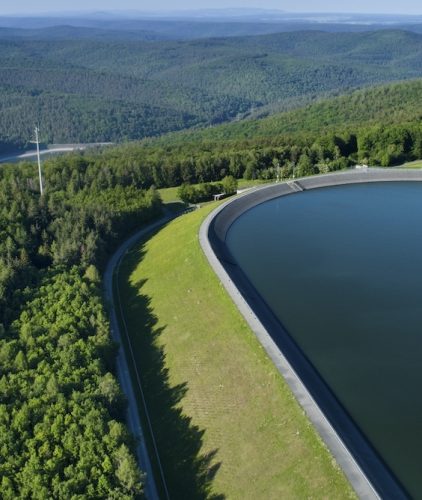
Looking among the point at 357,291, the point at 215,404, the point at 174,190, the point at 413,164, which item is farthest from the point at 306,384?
the point at 413,164

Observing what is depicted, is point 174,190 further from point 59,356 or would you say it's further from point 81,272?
point 59,356

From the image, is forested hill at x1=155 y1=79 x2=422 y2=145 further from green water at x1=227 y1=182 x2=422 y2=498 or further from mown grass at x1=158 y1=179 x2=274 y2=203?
green water at x1=227 y1=182 x2=422 y2=498

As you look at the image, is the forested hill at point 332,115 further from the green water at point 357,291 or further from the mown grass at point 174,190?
the green water at point 357,291

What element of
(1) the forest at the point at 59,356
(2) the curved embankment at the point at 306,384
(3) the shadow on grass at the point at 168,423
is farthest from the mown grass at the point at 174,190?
(3) the shadow on grass at the point at 168,423

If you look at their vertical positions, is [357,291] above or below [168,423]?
above

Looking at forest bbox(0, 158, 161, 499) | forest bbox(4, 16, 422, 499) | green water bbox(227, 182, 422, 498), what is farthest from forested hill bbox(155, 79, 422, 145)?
forest bbox(0, 158, 161, 499)
